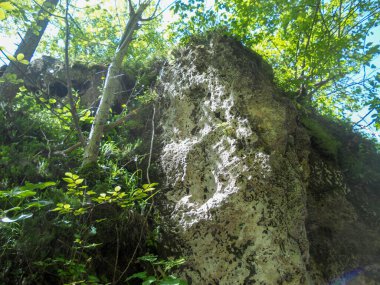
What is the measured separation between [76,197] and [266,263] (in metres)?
2.12

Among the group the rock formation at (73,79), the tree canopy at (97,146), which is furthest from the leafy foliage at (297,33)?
the rock formation at (73,79)

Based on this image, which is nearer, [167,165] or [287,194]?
[287,194]

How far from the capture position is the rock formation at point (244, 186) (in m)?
3.05

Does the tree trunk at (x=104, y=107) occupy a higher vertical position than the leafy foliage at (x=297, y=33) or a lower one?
lower

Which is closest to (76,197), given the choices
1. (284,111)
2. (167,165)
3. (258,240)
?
(167,165)

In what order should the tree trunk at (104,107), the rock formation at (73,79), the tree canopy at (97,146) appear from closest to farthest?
1. the tree canopy at (97,146)
2. the tree trunk at (104,107)
3. the rock formation at (73,79)

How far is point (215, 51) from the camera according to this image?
4.61 meters

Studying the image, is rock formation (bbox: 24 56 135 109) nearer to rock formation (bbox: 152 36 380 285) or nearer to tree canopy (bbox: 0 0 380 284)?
tree canopy (bbox: 0 0 380 284)

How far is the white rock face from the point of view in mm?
2998

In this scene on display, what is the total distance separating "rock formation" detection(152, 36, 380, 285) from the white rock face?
11 millimetres

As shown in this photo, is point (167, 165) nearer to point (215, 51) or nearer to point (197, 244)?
point (197, 244)

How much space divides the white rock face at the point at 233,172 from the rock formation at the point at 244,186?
0.01m

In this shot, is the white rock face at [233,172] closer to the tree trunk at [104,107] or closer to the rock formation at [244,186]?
the rock formation at [244,186]

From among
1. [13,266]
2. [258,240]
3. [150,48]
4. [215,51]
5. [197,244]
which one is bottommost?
[13,266]
